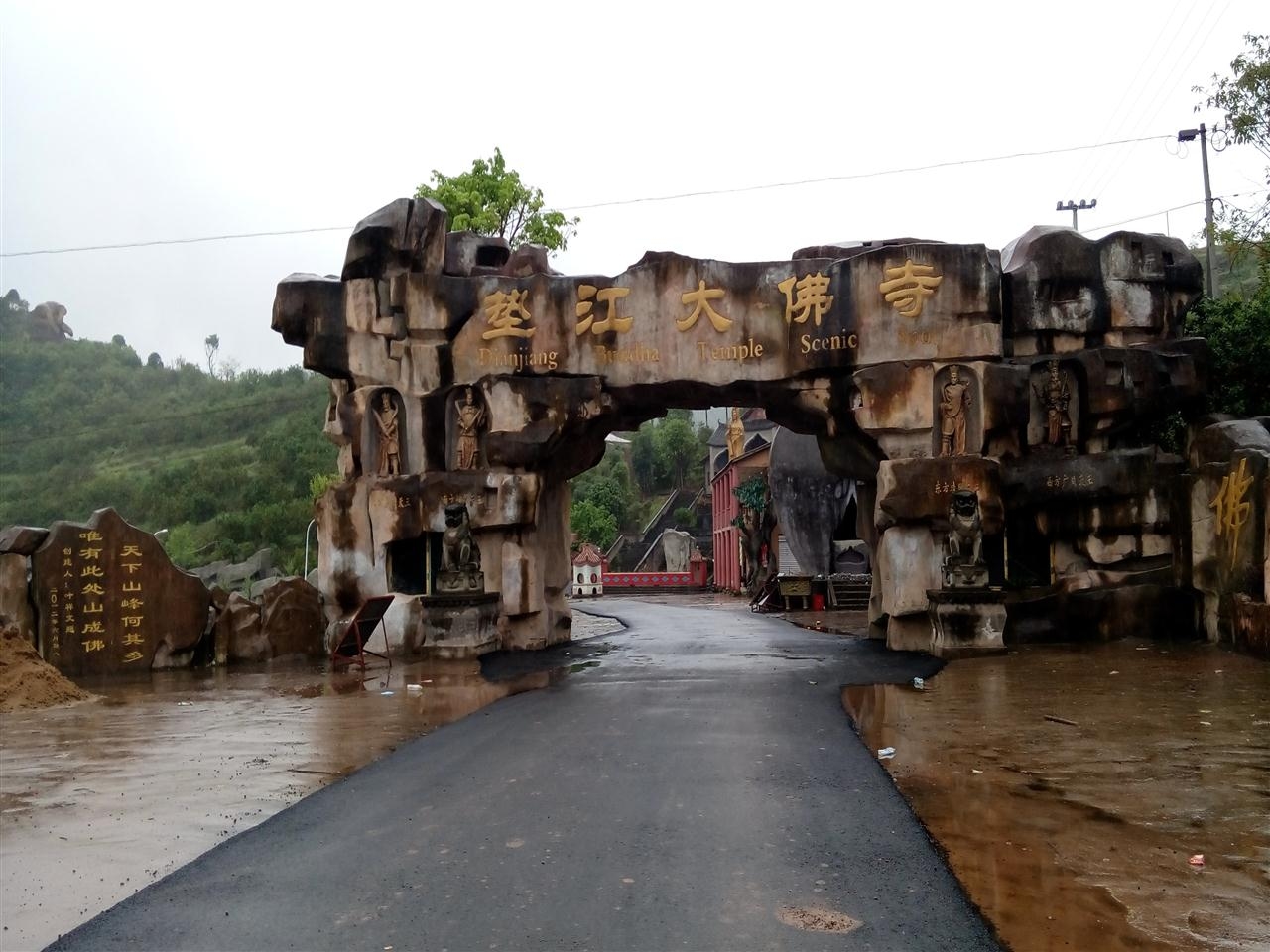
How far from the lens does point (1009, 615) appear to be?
48.3ft

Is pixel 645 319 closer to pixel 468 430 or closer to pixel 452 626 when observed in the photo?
pixel 468 430

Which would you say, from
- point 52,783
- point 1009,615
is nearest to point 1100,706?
point 1009,615

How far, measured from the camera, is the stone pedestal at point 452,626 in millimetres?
14133

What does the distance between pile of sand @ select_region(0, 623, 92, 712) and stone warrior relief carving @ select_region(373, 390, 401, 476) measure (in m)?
5.73

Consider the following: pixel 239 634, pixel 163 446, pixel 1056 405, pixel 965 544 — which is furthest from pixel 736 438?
pixel 163 446

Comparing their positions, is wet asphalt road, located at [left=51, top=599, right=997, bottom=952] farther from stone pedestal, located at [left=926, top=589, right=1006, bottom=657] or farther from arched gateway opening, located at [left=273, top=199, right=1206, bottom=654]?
arched gateway opening, located at [left=273, top=199, right=1206, bottom=654]

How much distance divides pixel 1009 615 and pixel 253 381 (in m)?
63.4

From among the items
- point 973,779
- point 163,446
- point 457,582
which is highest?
point 163,446

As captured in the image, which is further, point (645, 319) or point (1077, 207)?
point (1077, 207)

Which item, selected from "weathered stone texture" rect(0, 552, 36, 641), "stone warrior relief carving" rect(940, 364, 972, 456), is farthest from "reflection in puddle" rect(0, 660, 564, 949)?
"stone warrior relief carving" rect(940, 364, 972, 456)

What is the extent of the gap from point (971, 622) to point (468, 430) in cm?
744

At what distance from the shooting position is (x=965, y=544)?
43.2 feet

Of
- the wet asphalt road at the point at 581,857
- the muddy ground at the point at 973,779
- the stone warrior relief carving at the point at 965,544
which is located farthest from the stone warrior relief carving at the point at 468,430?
the wet asphalt road at the point at 581,857

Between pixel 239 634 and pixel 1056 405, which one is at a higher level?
pixel 1056 405
